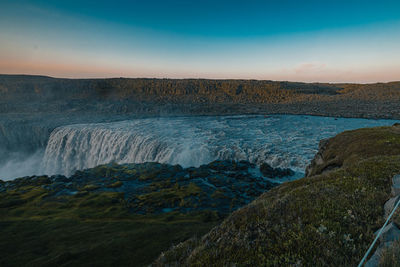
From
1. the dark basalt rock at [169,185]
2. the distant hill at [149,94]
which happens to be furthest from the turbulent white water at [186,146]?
the distant hill at [149,94]

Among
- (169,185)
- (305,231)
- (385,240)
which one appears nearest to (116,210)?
(169,185)

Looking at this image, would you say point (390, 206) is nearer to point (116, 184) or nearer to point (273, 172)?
point (273, 172)

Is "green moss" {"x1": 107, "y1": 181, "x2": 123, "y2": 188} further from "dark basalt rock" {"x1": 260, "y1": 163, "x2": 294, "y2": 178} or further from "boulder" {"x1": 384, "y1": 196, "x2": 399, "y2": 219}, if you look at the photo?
"boulder" {"x1": 384, "y1": 196, "x2": 399, "y2": 219}

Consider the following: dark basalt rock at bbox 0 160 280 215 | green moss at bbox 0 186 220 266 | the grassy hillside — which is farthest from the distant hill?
green moss at bbox 0 186 220 266

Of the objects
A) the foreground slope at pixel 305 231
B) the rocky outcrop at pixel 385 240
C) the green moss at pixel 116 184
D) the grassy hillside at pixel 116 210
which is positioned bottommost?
the green moss at pixel 116 184

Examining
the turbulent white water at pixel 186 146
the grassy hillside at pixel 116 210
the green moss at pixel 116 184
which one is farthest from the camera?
the turbulent white water at pixel 186 146

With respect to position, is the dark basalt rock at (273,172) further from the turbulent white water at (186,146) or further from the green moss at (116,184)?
the green moss at (116,184)

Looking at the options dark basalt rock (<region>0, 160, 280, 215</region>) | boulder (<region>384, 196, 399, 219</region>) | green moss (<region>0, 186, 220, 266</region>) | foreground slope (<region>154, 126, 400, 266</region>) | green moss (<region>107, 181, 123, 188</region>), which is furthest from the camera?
green moss (<region>107, 181, 123, 188</region>)
